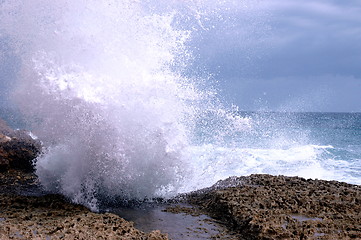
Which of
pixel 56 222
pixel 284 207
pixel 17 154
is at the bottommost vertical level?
pixel 56 222

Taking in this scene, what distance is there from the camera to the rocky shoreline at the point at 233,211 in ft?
15.6

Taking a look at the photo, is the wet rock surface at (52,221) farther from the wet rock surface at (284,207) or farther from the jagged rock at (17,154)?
the jagged rock at (17,154)

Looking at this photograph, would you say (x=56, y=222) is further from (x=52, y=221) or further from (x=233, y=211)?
(x=233, y=211)

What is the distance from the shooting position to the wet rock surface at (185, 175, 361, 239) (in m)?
5.10

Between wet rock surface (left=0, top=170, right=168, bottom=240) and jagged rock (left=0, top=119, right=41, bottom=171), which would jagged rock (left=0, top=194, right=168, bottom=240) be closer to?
wet rock surface (left=0, top=170, right=168, bottom=240)

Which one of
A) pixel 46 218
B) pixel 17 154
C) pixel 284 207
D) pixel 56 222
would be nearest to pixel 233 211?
pixel 284 207

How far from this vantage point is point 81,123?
263 inches

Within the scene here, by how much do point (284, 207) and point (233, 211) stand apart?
2.63 feet

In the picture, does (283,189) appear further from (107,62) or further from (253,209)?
(107,62)

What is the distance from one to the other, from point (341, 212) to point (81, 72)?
4754 mm

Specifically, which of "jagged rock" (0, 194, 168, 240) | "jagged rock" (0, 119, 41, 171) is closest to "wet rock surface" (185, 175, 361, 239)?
"jagged rock" (0, 194, 168, 240)

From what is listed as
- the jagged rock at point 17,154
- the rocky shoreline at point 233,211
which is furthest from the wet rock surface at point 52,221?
the jagged rock at point 17,154

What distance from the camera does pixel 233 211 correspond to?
5961mm

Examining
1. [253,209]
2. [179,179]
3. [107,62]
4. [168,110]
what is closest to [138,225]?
[253,209]
